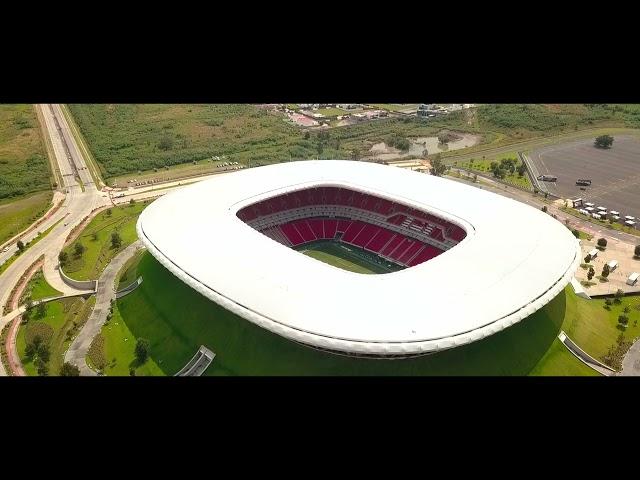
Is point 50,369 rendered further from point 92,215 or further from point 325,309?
point 92,215

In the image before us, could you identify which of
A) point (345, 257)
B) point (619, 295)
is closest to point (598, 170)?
point (619, 295)

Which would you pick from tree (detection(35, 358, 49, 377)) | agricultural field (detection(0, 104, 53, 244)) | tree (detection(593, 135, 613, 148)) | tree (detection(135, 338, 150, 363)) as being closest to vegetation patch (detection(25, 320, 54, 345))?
tree (detection(35, 358, 49, 377))

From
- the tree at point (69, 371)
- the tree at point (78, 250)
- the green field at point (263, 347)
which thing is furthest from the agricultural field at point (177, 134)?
the tree at point (69, 371)

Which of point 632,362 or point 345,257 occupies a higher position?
point 345,257

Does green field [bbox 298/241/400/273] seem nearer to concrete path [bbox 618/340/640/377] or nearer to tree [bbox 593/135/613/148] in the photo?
concrete path [bbox 618/340/640/377]

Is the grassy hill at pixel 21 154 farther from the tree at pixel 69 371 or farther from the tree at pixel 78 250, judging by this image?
the tree at pixel 69 371

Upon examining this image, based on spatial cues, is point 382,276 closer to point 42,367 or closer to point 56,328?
point 42,367
